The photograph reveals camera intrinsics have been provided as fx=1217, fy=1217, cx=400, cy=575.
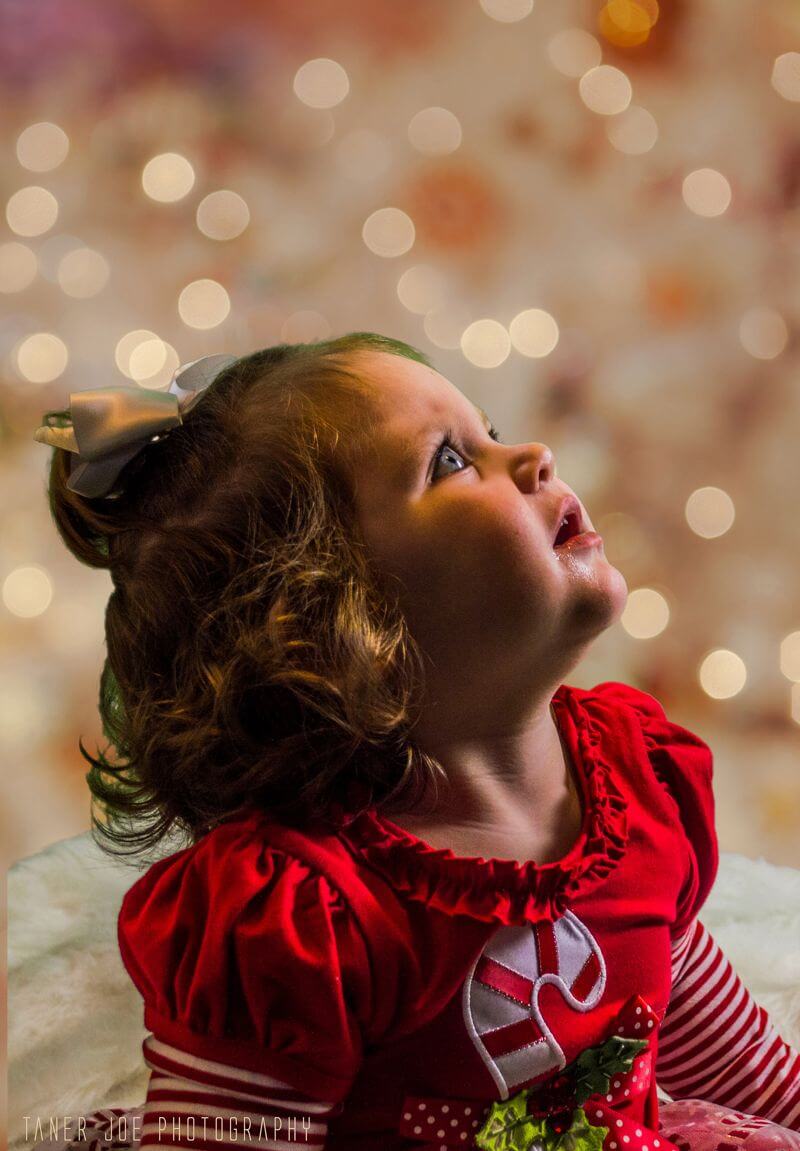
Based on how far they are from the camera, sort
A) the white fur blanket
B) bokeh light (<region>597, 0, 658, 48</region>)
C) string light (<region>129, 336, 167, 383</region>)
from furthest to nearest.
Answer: bokeh light (<region>597, 0, 658, 48</region>), string light (<region>129, 336, 167, 383</region>), the white fur blanket

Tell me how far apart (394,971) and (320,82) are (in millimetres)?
1173

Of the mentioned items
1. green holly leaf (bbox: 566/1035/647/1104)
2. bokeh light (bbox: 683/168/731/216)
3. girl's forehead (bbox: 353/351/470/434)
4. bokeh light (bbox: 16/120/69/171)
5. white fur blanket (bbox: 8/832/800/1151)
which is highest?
bokeh light (bbox: 683/168/731/216)

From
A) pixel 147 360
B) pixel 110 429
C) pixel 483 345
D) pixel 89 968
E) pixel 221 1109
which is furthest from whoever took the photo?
pixel 483 345

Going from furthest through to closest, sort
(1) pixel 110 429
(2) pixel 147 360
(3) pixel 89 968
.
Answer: (2) pixel 147 360 < (3) pixel 89 968 < (1) pixel 110 429

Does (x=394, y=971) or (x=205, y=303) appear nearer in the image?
(x=394, y=971)

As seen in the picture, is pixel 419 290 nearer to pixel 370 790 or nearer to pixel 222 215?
pixel 222 215

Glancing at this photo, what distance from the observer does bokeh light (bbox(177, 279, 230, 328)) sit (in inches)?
58.1

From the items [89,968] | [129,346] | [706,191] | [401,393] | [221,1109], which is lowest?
[89,968]

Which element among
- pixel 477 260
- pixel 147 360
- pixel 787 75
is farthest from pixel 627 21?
pixel 147 360

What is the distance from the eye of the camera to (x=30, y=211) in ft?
4.75

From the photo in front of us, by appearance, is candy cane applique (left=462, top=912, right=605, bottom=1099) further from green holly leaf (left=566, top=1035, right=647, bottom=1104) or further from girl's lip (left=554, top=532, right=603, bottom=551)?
girl's lip (left=554, top=532, right=603, bottom=551)

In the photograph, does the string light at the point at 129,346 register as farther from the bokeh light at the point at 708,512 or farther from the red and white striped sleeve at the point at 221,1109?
the red and white striped sleeve at the point at 221,1109

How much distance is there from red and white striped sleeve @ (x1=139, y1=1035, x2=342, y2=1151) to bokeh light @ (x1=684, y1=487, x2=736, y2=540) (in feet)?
3.69

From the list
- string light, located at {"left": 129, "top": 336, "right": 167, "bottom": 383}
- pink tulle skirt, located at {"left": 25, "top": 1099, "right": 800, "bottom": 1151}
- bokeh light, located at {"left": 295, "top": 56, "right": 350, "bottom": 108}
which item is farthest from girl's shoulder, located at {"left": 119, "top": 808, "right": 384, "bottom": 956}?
bokeh light, located at {"left": 295, "top": 56, "right": 350, "bottom": 108}
